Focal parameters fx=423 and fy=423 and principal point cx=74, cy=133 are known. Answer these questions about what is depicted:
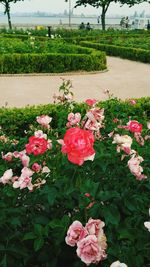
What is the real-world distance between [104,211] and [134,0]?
155ft

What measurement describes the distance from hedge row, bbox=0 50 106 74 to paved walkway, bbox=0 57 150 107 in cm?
56

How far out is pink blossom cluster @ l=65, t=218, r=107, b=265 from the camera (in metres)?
2.09

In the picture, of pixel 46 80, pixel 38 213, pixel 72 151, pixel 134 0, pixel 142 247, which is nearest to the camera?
pixel 72 151

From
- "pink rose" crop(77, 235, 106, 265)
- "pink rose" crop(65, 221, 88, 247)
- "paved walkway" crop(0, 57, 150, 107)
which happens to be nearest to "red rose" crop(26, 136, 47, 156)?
"pink rose" crop(65, 221, 88, 247)

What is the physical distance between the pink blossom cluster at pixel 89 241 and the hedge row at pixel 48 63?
46.6 ft

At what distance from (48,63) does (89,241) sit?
15.0 metres

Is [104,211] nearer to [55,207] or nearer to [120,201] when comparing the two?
[120,201]

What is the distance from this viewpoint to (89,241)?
6.84 feet

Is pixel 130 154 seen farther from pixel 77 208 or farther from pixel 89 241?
pixel 89 241

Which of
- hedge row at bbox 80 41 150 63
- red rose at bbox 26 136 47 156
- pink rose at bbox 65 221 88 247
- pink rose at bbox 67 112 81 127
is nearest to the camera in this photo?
pink rose at bbox 65 221 88 247

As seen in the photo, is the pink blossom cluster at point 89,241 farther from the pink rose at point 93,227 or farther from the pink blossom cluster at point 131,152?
the pink blossom cluster at point 131,152

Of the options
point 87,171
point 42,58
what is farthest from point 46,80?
point 87,171

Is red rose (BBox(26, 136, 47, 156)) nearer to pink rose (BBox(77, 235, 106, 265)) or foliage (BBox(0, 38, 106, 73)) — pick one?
pink rose (BBox(77, 235, 106, 265))

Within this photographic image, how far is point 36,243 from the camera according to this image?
2416 millimetres
